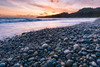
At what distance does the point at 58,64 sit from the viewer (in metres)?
1.42

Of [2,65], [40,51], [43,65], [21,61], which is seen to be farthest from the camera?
[40,51]

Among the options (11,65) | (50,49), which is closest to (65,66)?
(50,49)

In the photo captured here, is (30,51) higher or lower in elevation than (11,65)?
higher

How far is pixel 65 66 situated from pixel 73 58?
0.80 feet

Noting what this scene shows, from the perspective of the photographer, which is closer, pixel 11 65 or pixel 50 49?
pixel 11 65

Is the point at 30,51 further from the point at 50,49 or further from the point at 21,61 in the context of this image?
the point at 50,49

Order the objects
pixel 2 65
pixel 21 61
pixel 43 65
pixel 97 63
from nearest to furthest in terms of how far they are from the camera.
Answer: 1. pixel 97 63
2. pixel 43 65
3. pixel 2 65
4. pixel 21 61

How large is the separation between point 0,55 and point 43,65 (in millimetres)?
1315

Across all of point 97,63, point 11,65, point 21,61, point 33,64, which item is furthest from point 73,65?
point 11,65

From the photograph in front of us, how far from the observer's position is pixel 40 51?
6.57 feet

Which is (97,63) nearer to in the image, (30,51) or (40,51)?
(40,51)

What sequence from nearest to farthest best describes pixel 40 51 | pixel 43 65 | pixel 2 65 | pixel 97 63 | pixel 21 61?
1. pixel 97 63
2. pixel 43 65
3. pixel 2 65
4. pixel 21 61
5. pixel 40 51

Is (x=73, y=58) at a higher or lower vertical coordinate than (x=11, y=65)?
higher

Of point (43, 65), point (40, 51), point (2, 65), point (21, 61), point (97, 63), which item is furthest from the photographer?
point (40, 51)
